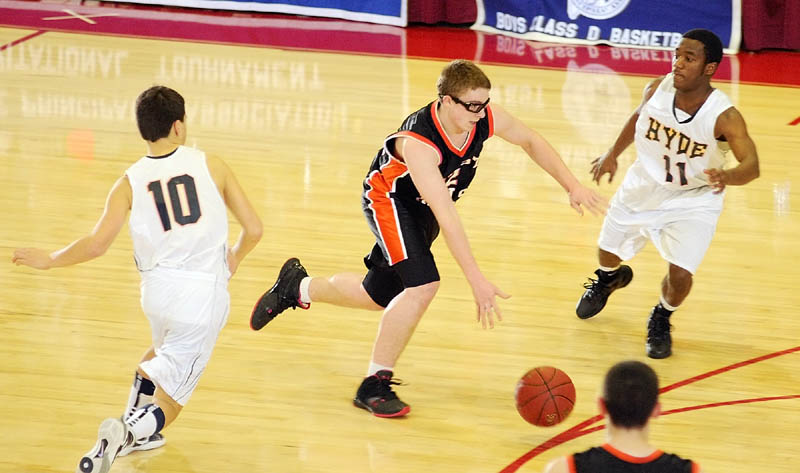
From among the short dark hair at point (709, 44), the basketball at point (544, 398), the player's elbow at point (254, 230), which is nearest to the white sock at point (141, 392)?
the player's elbow at point (254, 230)

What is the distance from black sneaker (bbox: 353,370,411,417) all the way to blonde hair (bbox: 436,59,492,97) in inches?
48.1

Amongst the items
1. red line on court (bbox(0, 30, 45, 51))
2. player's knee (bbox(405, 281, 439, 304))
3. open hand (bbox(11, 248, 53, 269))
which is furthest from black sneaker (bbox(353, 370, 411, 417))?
red line on court (bbox(0, 30, 45, 51))

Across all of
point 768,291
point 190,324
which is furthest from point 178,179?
point 768,291

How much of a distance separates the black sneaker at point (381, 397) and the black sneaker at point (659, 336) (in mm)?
1325

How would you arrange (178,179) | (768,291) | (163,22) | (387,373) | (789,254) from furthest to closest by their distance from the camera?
(163,22), (789,254), (768,291), (387,373), (178,179)

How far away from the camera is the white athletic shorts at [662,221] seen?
5.07 m

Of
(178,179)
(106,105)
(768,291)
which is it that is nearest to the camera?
(178,179)

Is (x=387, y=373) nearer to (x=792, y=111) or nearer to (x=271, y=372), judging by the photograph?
(x=271, y=372)

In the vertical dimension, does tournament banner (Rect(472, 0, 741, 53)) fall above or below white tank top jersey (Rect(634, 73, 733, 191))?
below

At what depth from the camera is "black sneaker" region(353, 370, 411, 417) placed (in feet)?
14.8

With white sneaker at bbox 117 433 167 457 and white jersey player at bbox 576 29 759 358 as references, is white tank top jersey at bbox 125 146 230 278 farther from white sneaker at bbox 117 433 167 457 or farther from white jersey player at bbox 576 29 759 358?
white jersey player at bbox 576 29 759 358

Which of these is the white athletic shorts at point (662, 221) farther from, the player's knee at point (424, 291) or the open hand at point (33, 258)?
the open hand at point (33, 258)

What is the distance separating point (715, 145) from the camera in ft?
16.4

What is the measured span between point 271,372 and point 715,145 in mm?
2293
